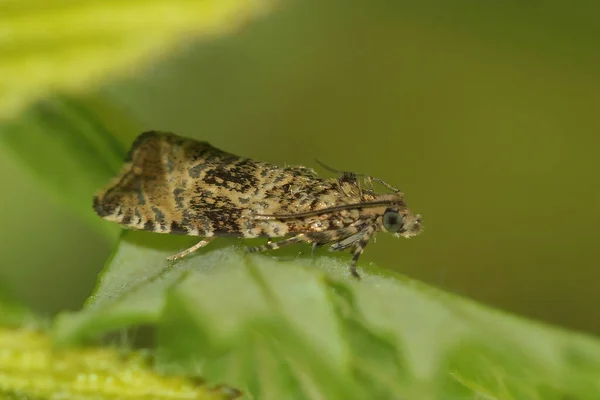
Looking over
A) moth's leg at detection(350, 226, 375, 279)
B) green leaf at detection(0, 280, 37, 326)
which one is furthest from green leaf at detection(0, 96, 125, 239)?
moth's leg at detection(350, 226, 375, 279)

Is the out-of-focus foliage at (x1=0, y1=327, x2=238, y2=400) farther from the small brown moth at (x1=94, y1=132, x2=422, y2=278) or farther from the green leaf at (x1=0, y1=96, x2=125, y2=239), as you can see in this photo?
the small brown moth at (x1=94, y1=132, x2=422, y2=278)

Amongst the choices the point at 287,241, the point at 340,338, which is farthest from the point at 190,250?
the point at 340,338

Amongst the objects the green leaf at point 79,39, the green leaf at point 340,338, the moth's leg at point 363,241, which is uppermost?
the green leaf at point 79,39

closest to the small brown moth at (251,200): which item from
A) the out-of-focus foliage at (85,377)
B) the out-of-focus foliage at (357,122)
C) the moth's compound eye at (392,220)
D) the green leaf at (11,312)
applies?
the moth's compound eye at (392,220)

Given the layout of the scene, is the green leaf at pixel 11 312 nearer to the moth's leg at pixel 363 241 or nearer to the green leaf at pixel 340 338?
the green leaf at pixel 340 338

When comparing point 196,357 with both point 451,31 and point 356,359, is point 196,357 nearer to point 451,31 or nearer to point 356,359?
point 356,359

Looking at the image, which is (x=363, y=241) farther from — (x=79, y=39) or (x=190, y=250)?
(x=79, y=39)
